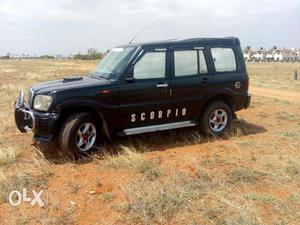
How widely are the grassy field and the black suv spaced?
426mm

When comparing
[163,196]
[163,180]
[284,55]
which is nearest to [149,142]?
[163,180]

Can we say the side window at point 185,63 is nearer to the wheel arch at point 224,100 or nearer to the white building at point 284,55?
the wheel arch at point 224,100

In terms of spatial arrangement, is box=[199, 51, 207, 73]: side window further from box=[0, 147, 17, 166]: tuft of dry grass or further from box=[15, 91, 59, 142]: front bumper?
box=[0, 147, 17, 166]: tuft of dry grass

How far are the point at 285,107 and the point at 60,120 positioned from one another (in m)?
8.54

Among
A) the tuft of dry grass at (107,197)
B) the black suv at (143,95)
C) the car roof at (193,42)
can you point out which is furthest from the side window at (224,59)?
the tuft of dry grass at (107,197)

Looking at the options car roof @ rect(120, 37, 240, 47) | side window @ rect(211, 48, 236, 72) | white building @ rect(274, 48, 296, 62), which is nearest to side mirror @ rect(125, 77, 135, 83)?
car roof @ rect(120, 37, 240, 47)

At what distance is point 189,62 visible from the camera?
26.3 ft

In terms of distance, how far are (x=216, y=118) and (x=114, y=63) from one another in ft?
8.08

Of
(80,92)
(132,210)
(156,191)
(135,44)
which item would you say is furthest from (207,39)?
(132,210)

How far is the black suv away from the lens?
6699 mm

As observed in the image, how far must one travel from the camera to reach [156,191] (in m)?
5.39

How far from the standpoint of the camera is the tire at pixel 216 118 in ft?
27.2

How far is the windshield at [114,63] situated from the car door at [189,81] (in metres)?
0.92

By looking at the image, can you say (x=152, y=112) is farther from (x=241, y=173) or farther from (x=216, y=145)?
(x=241, y=173)
